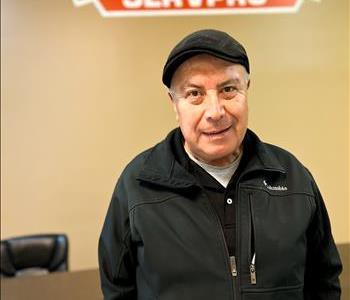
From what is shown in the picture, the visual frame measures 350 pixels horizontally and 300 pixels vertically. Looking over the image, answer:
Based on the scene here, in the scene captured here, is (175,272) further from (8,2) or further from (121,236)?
(8,2)

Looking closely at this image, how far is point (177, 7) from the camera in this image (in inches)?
102

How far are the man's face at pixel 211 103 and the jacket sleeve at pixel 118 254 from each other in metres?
0.25

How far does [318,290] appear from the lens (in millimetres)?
1197

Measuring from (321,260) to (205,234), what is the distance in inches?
14.7

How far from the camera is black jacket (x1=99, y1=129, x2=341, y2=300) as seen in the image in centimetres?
101

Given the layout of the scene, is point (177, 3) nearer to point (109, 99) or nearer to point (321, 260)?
point (109, 99)

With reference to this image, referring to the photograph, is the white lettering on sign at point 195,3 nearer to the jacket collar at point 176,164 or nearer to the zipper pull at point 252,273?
the jacket collar at point 176,164

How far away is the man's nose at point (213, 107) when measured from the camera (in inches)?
39.3

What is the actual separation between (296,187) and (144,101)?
5.50 feet

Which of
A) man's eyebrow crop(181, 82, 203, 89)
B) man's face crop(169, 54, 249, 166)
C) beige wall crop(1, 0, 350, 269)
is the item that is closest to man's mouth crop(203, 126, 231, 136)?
man's face crop(169, 54, 249, 166)

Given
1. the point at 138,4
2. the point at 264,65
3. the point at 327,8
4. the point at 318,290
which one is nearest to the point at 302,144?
the point at 264,65

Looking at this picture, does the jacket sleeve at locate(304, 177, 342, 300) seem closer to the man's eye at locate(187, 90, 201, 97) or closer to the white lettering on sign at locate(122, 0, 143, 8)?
the man's eye at locate(187, 90, 201, 97)

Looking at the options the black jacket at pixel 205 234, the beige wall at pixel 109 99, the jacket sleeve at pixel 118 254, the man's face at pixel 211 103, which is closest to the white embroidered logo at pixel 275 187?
the black jacket at pixel 205 234

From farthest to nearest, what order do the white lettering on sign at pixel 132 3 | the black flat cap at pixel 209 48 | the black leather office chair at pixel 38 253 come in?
the white lettering on sign at pixel 132 3 < the black leather office chair at pixel 38 253 < the black flat cap at pixel 209 48
